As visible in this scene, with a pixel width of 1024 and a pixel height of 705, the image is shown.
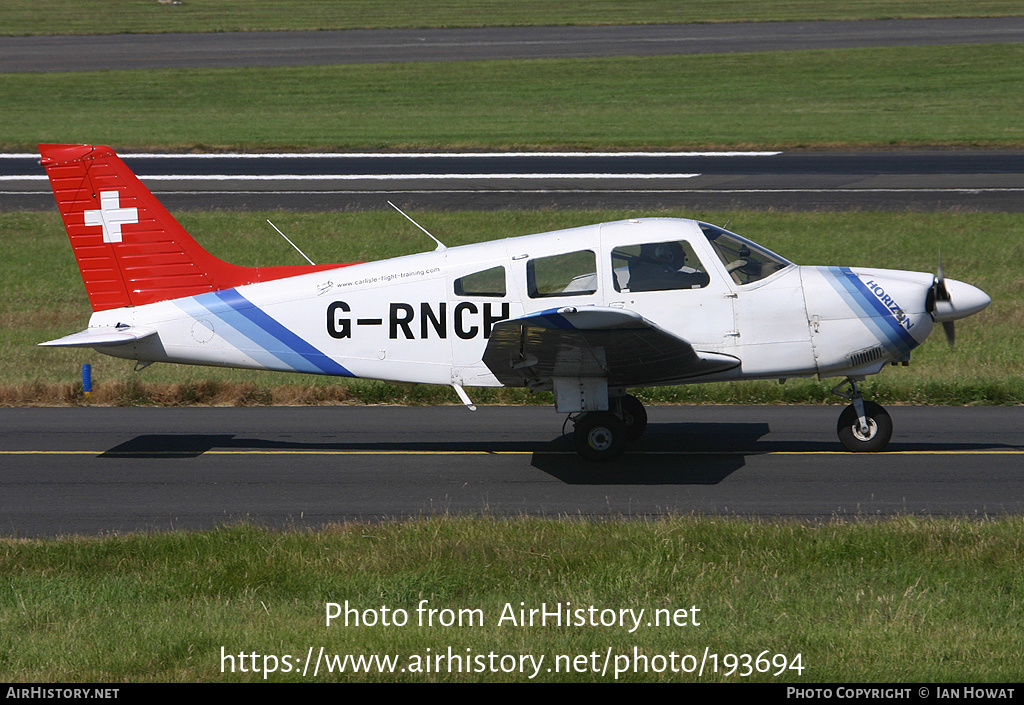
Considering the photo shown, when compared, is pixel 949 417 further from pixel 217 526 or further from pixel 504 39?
pixel 504 39

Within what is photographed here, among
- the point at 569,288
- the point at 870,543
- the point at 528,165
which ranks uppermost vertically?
the point at 528,165

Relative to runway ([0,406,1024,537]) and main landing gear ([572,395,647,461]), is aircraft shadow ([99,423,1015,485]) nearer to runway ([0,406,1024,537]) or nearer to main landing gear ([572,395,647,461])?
runway ([0,406,1024,537])

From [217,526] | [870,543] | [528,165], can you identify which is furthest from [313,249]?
→ [870,543]

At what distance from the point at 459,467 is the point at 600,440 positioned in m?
1.50

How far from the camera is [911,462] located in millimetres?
11031

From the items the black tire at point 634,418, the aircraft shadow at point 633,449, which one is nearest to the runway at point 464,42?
the aircraft shadow at point 633,449

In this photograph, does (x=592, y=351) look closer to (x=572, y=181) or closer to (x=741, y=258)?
(x=741, y=258)

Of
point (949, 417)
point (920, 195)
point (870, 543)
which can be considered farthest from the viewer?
point (920, 195)

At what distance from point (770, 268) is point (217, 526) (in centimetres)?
591

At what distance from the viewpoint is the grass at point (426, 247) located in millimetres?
14234

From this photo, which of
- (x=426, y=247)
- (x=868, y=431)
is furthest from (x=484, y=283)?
(x=426, y=247)

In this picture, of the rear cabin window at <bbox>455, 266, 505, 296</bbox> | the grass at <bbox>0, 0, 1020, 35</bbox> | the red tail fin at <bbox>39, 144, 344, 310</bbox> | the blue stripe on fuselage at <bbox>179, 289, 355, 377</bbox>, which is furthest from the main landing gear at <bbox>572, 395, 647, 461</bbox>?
the grass at <bbox>0, 0, 1020, 35</bbox>

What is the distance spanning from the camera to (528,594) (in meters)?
7.41

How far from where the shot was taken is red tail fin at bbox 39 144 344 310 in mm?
11883
